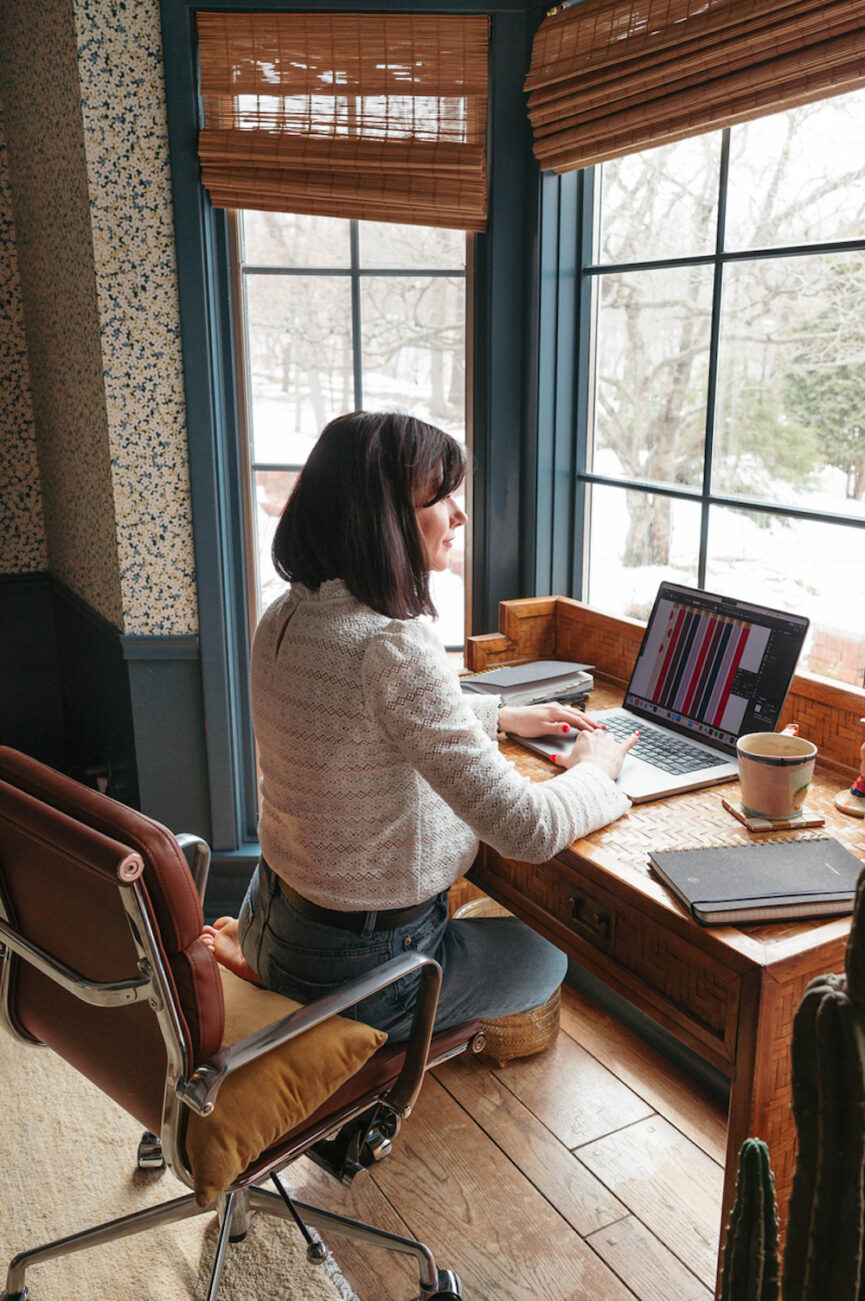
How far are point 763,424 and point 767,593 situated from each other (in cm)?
33

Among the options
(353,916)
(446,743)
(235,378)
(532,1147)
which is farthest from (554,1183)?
(235,378)

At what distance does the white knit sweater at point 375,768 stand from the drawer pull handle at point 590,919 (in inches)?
4.6

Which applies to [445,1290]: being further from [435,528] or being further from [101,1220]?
[435,528]

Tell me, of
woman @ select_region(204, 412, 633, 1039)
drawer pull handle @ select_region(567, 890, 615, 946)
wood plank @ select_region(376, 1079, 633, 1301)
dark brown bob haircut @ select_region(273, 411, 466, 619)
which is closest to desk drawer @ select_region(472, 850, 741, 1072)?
drawer pull handle @ select_region(567, 890, 615, 946)

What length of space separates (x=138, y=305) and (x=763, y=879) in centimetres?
193

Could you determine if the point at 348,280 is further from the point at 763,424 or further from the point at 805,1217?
the point at 805,1217

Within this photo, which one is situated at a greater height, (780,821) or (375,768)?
(375,768)

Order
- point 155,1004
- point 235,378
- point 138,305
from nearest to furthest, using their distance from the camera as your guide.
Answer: point 155,1004, point 138,305, point 235,378

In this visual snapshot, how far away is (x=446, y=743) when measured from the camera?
1400 millimetres

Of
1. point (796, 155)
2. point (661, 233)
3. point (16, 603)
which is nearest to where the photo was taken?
point (796, 155)

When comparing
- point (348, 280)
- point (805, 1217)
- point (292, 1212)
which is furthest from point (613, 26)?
point (292, 1212)

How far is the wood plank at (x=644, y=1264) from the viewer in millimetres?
1717

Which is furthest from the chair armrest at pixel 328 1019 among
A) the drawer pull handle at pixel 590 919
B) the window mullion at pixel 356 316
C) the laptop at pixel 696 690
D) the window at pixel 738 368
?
the window mullion at pixel 356 316

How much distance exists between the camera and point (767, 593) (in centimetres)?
208
